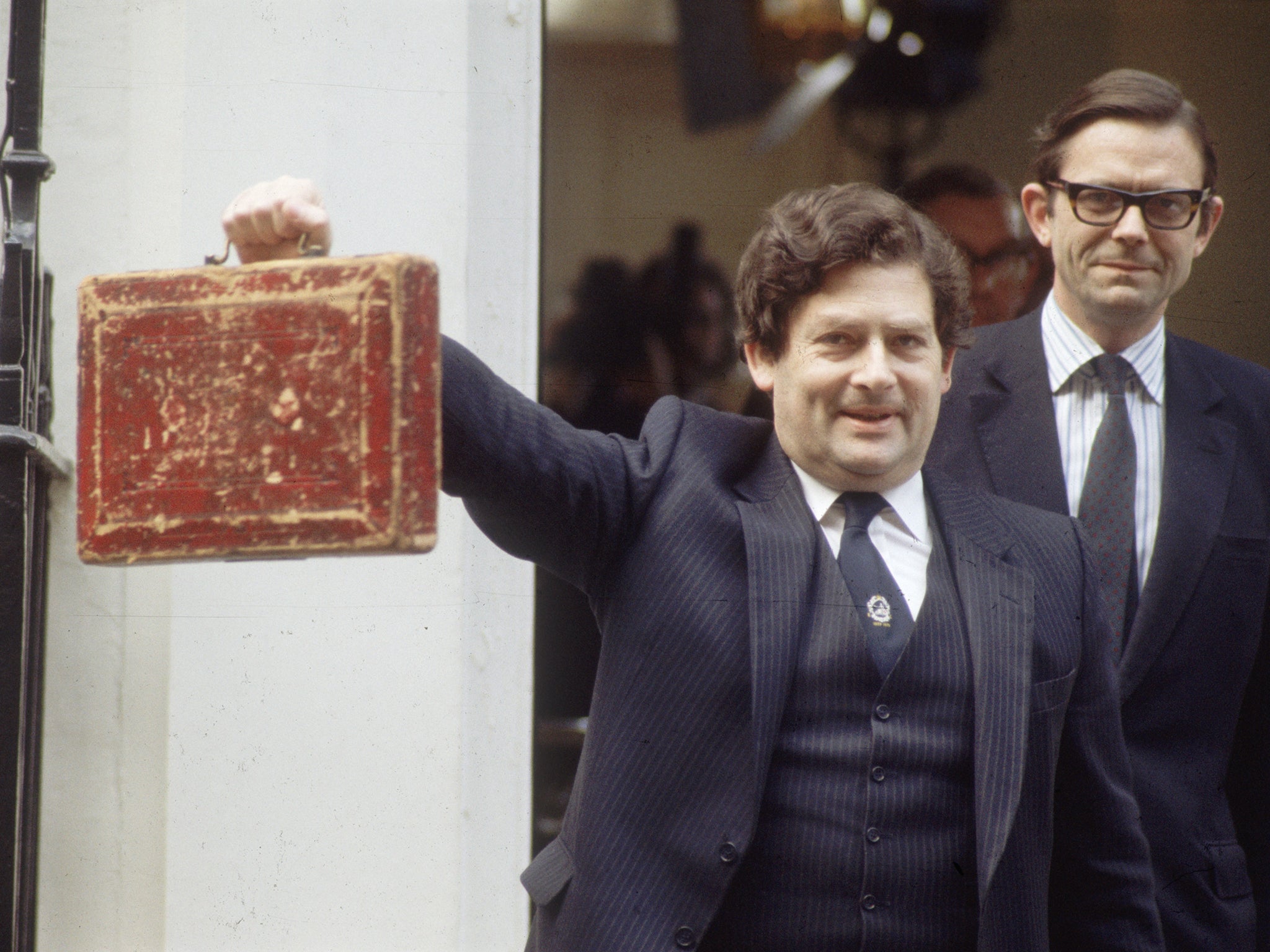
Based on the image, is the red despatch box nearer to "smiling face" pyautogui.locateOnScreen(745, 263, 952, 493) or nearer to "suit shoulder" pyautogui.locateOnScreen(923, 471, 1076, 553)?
"smiling face" pyautogui.locateOnScreen(745, 263, 952, 493)

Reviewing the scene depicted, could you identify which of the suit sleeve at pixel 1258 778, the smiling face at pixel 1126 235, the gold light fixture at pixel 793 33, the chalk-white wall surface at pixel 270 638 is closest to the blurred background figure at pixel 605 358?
the chalk-white wall surface at pixel 270 638

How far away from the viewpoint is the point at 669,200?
137 inches

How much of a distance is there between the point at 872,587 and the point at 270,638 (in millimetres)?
1588

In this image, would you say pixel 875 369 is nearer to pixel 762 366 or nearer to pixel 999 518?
pixel 762 366

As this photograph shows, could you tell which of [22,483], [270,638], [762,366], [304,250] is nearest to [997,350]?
[762,366]

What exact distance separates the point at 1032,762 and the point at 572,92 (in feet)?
6.97

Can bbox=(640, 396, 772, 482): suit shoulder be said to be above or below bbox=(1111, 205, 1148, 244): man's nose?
below

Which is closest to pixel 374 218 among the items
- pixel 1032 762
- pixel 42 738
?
pixel 42 738

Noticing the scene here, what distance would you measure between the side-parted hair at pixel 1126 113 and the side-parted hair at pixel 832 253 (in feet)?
1.81

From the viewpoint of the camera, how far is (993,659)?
6.41 ft

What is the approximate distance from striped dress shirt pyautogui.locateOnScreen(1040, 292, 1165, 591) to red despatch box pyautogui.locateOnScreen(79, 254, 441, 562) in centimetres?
140

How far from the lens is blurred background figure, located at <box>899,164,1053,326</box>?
359cm

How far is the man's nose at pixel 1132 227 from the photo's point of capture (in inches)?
96.0

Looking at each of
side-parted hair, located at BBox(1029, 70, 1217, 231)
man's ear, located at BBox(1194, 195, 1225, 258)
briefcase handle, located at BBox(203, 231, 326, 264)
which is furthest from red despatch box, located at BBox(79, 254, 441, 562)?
man's ear, located at BBox(1194, 195, 1225, 258)
